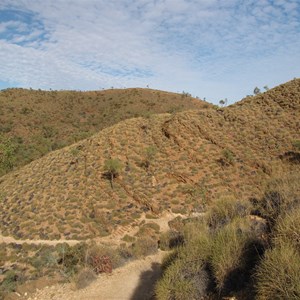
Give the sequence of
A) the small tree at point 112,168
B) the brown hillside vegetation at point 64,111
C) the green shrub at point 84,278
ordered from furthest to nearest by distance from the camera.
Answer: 1. the brown hillside vegetation at point 64,111
2. the small tree at point 112,168
3. the green shrub at point 84,278

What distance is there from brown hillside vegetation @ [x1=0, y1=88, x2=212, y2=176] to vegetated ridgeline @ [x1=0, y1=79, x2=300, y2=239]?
43.2ft

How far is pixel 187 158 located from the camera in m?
24.5

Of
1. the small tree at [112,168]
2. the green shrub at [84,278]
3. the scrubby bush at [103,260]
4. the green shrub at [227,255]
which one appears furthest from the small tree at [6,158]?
the green shrub at [227,255]

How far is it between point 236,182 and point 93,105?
147ft

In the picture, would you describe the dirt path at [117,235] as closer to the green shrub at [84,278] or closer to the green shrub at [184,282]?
the green shrub at [84,278]

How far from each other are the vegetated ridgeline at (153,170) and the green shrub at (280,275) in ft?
42.3

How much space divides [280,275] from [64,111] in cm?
5663

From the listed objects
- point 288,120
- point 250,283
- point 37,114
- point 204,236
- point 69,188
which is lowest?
point 250,283

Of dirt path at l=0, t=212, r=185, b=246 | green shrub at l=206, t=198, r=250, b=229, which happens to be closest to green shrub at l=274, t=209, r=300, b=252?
green shrub at l=206, t=198, r=250, b=229

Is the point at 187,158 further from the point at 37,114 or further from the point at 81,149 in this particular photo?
the point at 37,114

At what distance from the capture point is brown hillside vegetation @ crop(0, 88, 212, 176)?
45.4m

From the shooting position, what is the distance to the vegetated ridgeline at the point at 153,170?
64.7ft

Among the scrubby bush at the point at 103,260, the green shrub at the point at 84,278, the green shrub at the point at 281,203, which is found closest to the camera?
the green shrub at the point at 281,203

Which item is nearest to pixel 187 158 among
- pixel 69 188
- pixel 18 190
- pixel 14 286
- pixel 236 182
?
pixel 236 182
